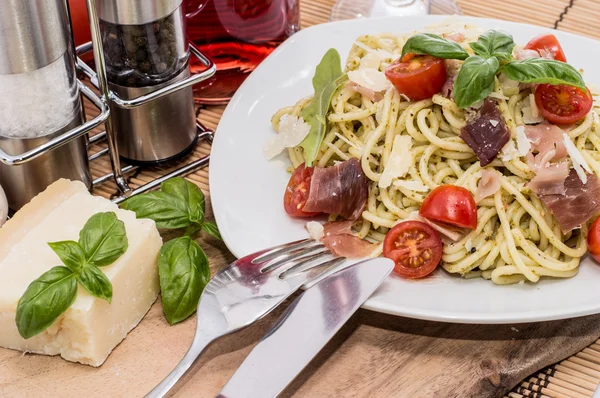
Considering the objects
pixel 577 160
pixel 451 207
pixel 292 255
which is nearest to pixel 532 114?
pixel 577 160

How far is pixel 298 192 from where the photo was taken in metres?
2.86

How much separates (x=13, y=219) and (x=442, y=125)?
148cm

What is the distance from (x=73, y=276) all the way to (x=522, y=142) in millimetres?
1479

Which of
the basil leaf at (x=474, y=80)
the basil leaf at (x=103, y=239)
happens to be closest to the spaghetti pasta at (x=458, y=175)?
the basil leaf at (x=474, y=80)

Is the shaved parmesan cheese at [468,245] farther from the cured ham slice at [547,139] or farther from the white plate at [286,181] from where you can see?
the cured ham slice at [547,139]

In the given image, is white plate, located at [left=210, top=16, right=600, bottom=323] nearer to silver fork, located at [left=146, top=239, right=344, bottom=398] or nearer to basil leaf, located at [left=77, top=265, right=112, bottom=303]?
silver fork, located at [left=146, top=239, right=344, bottom=398]

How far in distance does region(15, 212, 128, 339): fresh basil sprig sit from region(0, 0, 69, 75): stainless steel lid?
1.73ft

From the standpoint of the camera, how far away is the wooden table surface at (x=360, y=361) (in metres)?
2.51

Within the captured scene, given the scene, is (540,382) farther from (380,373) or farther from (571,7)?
(571,7)

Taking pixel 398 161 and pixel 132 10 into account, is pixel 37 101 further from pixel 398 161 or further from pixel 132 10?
pixel 398 161

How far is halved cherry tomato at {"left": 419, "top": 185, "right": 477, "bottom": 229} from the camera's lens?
2.69m

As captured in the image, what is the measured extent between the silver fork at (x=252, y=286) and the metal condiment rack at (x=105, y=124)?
71 cm

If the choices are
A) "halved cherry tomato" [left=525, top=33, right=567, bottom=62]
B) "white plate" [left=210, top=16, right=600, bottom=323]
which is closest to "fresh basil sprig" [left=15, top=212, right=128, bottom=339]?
"white plate" [left=210, top=16, right=600, bottom=323]

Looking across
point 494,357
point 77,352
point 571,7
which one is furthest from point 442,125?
point 571,7
